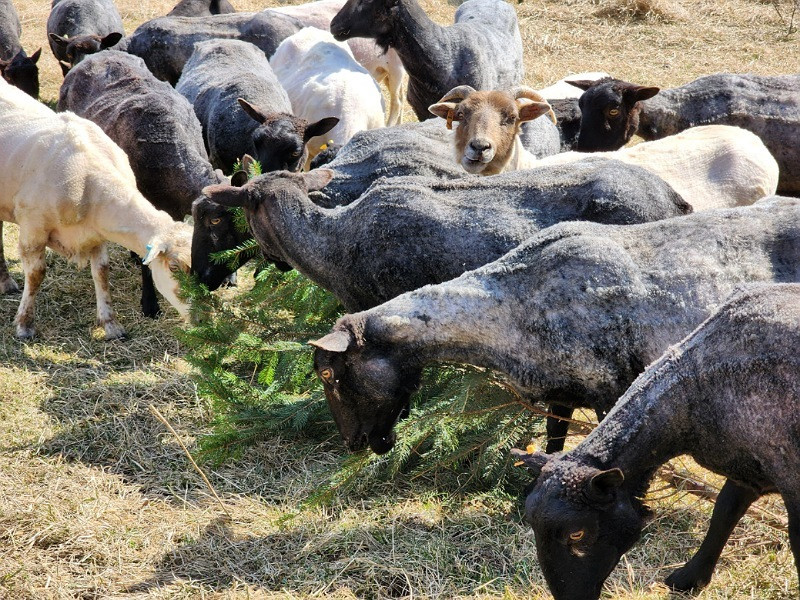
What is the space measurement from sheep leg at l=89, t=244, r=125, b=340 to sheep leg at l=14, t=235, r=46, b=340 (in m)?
0.37

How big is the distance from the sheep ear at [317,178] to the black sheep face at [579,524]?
108 inches

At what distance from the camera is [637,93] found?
837 centimetres

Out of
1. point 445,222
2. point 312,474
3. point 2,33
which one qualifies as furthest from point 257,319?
point 2,33

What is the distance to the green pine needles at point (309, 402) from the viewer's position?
4.98 m

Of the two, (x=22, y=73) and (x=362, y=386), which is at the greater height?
(x=362, y=386)

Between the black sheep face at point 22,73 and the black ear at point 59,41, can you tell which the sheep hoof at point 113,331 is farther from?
the black sheep face at point 22,73

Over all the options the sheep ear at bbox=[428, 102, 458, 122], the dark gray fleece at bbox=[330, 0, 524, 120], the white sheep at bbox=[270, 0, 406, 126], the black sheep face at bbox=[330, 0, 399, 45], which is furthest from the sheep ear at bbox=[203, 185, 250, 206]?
the white sheep at bbox=[270, 0, 406, 126]

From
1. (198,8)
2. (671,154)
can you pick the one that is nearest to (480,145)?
(671,154)

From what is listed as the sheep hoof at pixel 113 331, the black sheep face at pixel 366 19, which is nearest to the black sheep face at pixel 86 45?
the black sheep face at pixel 366 19

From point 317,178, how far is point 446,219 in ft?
3.66

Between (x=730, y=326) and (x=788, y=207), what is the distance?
49.8 inches

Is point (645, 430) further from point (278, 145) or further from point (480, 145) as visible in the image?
point (278, 145)

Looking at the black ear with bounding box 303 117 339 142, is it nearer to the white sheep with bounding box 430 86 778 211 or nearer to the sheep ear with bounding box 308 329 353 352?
the white sheep with bounding box 430 86 778 211

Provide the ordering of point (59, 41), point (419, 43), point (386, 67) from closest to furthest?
point (419, 43) → point (386, 67) → point (59, 41)
